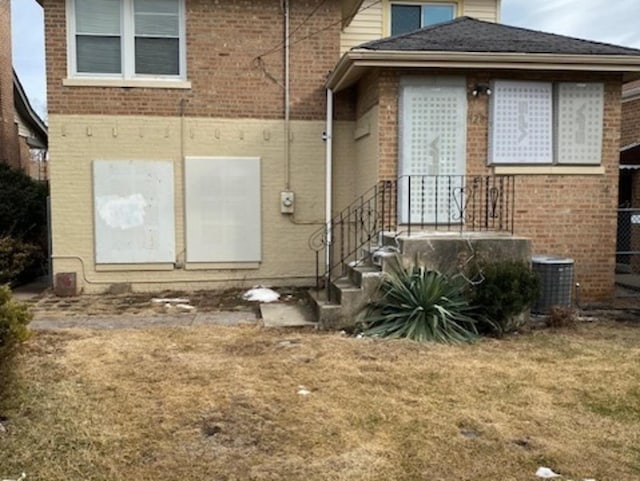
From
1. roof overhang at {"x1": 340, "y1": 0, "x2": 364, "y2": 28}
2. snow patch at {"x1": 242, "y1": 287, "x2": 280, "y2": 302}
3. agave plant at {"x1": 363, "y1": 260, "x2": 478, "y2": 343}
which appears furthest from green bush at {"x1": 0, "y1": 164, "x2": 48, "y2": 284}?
roof overhang at {"x1": 340, "y1": 0, "x2": 364, "y2": 28}

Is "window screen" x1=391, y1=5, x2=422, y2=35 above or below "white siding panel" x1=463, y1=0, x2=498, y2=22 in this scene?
below

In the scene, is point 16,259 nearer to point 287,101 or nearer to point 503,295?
point 287,101

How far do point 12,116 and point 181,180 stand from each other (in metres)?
7.84

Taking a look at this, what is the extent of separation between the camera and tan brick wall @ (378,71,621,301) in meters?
8.27

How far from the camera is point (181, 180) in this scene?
9.75 meters

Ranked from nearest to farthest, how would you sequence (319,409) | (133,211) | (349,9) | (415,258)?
(319,409), (415,258), (133,211), (349,9)

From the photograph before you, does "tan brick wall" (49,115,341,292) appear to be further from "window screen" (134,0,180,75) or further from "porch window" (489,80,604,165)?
"porch window" (489,80,604,165)

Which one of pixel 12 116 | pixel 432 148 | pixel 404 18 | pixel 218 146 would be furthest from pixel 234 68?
pixel 12 116

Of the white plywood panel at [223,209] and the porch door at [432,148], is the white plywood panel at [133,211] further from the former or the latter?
the porch door at [432,148]

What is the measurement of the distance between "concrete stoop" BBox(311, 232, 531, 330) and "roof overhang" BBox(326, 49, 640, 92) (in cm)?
240

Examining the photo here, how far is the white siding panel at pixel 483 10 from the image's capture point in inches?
486

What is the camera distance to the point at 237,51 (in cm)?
973

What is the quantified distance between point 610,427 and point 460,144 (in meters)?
4.99

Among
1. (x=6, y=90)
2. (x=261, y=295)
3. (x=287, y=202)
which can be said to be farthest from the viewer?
(x=6, y=90)
